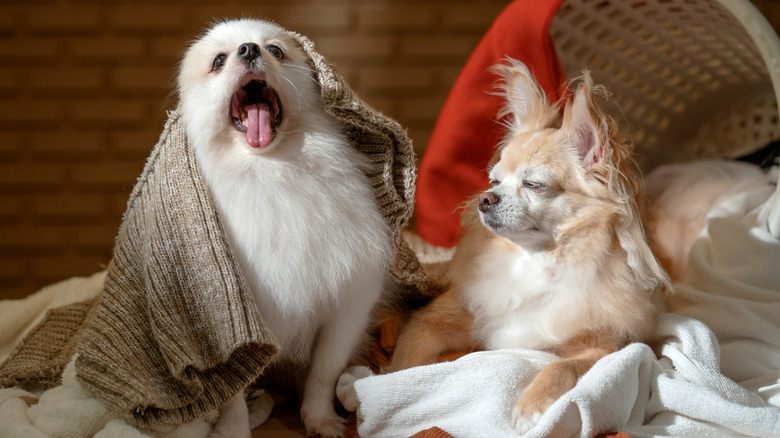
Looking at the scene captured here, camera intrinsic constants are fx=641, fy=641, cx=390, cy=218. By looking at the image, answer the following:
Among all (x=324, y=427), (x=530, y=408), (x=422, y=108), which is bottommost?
(x=324, y=427)

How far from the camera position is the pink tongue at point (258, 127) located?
131 centimetres

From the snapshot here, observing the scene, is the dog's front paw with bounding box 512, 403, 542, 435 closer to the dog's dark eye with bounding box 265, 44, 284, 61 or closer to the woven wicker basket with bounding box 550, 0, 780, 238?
the dog's dark eye with bounding box 265, 44, 284, 61

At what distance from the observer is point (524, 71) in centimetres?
162

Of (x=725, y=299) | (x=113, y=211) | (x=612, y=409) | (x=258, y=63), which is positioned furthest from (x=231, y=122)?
(x=113, y=211)

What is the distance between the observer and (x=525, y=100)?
166 cm

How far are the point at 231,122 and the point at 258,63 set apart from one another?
144mm

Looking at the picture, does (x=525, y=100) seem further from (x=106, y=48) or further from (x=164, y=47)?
(x=106, y=48)

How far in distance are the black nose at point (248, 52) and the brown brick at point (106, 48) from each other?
6.59 feet

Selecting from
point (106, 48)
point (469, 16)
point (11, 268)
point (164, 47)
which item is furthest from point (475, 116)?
point (11, 268)

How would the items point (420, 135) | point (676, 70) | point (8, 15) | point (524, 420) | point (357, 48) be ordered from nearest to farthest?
point (524, 420) < point (676, 70) < point (8, 15) < point (357, 48) < point (420, 135)

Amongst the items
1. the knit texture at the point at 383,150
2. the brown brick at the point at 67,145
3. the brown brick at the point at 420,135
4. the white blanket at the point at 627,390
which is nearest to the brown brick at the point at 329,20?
the brown brick at the point at 420,135

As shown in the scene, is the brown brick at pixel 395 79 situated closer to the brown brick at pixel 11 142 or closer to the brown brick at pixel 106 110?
the brown brick at pixel 106 110

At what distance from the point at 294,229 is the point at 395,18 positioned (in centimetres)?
203

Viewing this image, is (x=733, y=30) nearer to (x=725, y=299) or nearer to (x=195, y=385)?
(x=725, y=299)
